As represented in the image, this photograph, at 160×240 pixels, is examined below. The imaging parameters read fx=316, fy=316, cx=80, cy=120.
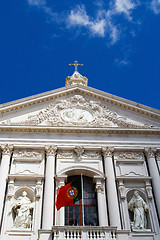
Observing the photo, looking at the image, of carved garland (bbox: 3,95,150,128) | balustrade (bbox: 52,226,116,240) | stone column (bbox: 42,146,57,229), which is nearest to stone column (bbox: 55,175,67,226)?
stone column (bbox: 42,146,57,229)

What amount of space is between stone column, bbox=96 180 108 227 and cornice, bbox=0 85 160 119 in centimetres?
675

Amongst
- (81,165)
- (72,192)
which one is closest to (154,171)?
(81,165)

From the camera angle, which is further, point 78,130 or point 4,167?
point 78,130

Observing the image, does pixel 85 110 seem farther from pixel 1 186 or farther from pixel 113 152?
pixel 1 186

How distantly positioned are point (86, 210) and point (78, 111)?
A: 24.3 ft

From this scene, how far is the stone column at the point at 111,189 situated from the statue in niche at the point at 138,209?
3.07 ft

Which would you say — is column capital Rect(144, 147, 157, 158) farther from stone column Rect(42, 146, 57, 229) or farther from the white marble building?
stone column Rect(42, 146, 57, 229)

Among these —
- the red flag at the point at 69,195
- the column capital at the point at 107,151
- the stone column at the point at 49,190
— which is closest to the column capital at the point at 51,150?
the stone column at the point at 49,190

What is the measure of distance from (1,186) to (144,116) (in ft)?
35.9

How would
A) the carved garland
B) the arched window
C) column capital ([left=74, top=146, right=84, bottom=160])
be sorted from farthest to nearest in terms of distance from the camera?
the carved garland, column capital ([left=74, top=146, right=84, bottom=160]), the arched window

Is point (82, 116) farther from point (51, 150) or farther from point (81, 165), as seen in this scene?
point (81, 165)

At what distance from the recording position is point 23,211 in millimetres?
16984

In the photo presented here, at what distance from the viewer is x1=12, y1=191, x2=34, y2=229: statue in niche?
1659 centimetres

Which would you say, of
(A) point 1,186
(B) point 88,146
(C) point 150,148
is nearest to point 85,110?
(B) point 88,146
